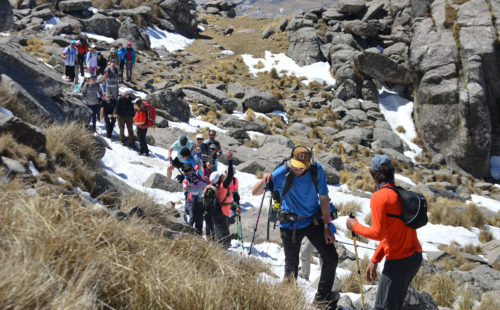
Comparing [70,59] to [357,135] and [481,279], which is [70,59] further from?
[481,279]

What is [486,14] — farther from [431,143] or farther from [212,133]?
[212,133]

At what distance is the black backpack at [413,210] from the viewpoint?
3.62m

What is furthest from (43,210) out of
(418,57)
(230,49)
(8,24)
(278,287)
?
(230,49)

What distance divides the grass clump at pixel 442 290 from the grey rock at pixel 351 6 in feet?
106

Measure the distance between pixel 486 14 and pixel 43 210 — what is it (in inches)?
1102

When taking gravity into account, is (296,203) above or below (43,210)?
below

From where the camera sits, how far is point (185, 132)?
1675 cm

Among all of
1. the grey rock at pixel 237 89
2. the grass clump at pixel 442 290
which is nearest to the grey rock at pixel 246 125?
the grey rock at pixel 237 89

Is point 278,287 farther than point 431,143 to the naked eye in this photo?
No

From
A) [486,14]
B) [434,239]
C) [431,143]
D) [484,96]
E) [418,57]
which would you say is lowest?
[431,143]

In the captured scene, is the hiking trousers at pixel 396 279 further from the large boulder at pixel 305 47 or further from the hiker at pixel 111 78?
the large boulder at pixel 305 47

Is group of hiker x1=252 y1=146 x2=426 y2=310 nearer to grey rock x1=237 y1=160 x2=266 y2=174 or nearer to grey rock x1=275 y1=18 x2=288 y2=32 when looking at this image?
grey rock x1=237 y1=160 x2=266 y2=174

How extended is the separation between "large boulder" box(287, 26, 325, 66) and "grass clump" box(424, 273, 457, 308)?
28.5 meters

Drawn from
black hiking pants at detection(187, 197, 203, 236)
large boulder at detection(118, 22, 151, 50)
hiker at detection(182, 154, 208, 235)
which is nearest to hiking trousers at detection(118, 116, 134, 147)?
hiker at detection(182, 154, 208, 235)
